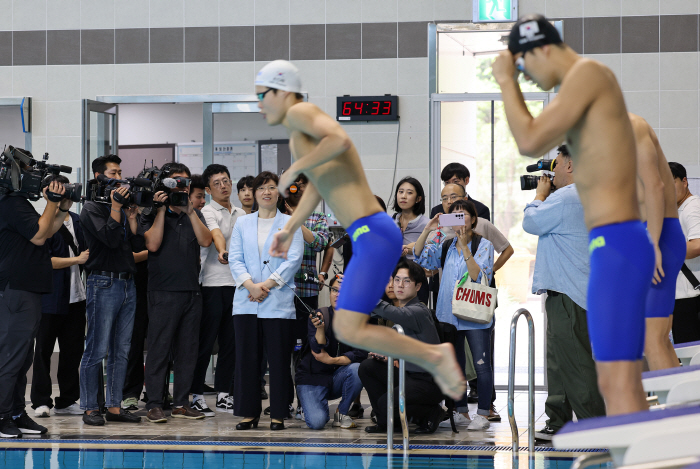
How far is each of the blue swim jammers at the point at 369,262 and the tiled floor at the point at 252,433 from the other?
7.90 ft

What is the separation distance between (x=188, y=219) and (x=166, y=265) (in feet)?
1.56

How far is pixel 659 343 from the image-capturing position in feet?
13.1

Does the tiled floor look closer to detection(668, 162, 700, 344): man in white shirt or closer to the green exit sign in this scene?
detection(668, 162, 700, 344): man in white shirt

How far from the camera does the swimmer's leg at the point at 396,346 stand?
3688mm

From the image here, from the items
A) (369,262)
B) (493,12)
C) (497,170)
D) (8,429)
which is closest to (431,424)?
(369,262)

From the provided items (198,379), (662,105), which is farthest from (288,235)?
(662,105)

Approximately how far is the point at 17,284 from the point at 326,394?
261 centimetres

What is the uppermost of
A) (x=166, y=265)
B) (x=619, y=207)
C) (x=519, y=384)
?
(x=619, y=207)

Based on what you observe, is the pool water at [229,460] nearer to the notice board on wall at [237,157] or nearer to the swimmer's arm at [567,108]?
the swimmer's arm at [567,108]

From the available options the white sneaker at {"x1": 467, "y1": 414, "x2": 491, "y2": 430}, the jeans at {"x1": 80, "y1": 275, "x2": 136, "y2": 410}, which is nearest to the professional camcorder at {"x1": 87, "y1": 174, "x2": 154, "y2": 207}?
the jeans at {"x1": 80, "y1": 275, "x2": 136, "y2": 410}

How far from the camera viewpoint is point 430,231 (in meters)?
6.64

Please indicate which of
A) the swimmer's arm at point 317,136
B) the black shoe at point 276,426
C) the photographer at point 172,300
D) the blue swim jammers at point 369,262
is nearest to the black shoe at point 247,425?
the black shoe at point 276,426

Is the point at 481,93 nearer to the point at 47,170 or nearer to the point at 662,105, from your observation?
the point at 662,105

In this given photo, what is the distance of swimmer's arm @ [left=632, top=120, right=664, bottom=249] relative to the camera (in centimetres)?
397
